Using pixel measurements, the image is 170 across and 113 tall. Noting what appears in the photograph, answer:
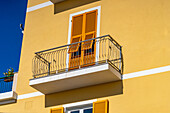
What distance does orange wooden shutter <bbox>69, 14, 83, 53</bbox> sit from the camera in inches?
600

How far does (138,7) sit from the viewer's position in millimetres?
14867

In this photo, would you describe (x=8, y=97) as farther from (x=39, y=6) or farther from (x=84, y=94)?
(x=39, y=6)

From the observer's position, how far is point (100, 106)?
45.3ft

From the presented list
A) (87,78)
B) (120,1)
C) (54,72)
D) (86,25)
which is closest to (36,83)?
(54,72)

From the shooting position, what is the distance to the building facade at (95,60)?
1354 cm

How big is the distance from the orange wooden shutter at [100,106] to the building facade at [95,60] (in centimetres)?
3

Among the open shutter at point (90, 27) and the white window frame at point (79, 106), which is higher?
the open shutter at point (90, 27)

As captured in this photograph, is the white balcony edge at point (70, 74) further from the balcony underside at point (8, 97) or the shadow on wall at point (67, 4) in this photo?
the shadow on wall at point (67, 4)

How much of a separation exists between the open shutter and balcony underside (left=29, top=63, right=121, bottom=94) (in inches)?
51.8

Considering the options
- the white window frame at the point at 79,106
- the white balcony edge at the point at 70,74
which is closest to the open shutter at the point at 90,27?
the white balcony edge at the point at 70,74

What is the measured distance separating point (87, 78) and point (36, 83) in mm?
1875

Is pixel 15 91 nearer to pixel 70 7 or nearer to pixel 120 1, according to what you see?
pixel 70 7

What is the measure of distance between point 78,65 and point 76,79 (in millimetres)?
698

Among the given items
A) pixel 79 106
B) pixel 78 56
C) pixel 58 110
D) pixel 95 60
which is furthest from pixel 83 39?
pixel 58 110
